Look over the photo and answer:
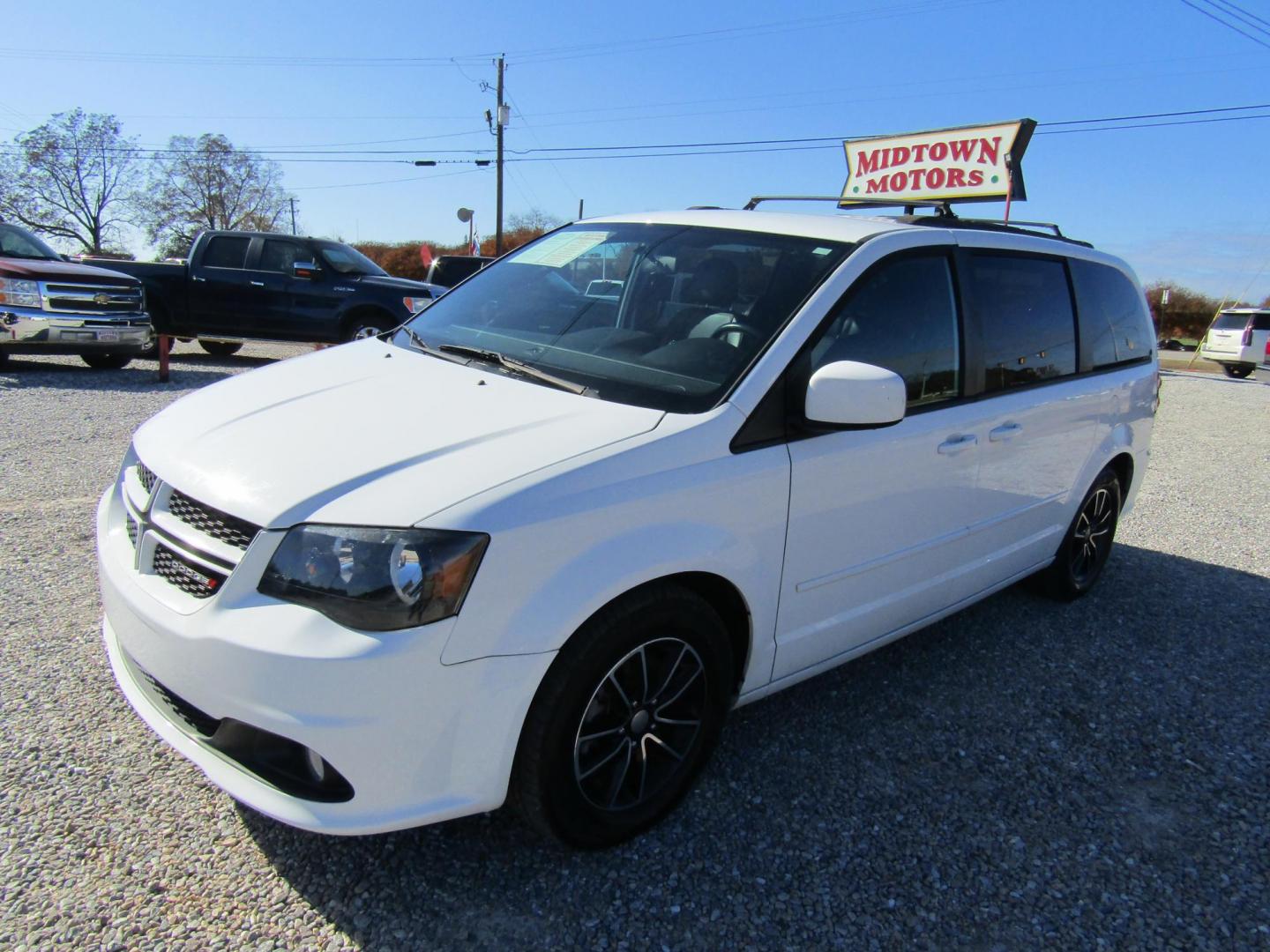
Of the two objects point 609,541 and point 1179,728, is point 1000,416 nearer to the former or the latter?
point 1179,728

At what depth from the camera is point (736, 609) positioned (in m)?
2.64

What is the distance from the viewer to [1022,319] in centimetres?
375

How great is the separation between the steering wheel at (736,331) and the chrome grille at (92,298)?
1076cm

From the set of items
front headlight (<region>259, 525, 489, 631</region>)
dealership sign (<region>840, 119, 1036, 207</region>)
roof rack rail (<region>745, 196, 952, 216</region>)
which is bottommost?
front headlight (<region>259, 525, 489, 631</region>)

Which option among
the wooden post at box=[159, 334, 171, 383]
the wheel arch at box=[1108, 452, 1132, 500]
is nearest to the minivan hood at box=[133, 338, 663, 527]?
the wheel arch at box=[1108, 452, 1132, 500]

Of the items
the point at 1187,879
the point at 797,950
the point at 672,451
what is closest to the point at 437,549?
the point at 672,451

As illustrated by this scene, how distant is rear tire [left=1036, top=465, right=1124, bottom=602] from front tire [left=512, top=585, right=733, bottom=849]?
2612mm

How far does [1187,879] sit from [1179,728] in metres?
1.05

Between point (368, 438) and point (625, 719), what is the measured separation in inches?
41.1

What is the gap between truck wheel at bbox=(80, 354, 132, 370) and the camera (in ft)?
39.7

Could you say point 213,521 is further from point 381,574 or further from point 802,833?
point 802,833

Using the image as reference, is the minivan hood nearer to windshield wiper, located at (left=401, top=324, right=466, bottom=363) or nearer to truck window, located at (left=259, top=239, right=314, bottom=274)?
windshield wiper, located at (left=401, top=324, right=466, bottom=363)

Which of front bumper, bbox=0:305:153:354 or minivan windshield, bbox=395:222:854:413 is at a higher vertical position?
minivan windshield, bbox=395:222:854:413

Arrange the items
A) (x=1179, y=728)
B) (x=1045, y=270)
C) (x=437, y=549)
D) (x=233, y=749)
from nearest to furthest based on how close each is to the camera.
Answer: (x=437, y=549)
(x=233, y=749)
(x=1179, y=728)
(x=1045, y=270)
